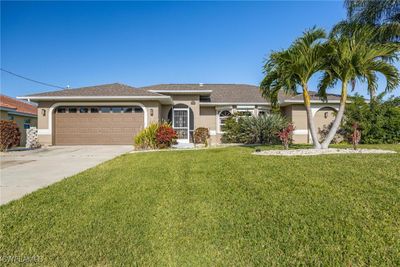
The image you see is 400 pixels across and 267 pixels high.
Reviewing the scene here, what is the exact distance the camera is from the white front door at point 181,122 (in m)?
17.1

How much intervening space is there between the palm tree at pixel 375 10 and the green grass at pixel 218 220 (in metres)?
13.3

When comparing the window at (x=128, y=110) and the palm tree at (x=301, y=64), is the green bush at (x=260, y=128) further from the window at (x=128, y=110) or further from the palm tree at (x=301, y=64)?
the window at (x=128, y=110)

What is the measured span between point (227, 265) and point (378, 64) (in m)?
9.81

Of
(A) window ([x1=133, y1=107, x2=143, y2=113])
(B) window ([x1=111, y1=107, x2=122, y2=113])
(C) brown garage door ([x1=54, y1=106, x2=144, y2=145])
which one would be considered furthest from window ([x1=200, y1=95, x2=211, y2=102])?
(B) window ([x1=111, y1=107, x2=122, y2=113])

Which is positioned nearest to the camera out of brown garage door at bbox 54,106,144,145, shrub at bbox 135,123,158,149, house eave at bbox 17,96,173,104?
shrub at bbox 135,123,158,149

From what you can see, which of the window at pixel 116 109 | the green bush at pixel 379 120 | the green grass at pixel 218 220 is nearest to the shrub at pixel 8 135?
the window at pixel 116 109

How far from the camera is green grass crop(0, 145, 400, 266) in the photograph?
2549 mm

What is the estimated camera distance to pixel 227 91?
67.0 ft

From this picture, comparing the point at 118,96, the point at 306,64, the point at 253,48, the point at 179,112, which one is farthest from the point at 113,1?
the point at 306,64

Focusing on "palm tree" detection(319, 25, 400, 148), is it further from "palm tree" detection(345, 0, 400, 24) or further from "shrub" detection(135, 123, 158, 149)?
"shrub" detection(135, 123, 158, 149)

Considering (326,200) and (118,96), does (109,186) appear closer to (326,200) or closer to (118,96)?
(326,200)

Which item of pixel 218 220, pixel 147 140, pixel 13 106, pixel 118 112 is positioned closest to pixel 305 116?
pixel 147 140

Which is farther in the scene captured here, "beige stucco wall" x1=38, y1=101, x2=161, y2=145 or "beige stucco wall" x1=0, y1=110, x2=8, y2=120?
"beige stucco wall" x1=0, y1=110, x2=8, y2=120

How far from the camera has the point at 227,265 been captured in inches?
94.8
